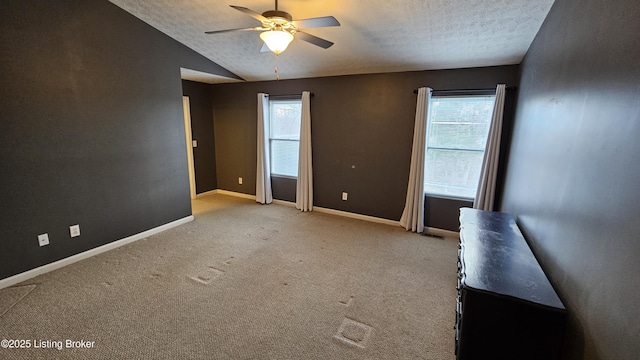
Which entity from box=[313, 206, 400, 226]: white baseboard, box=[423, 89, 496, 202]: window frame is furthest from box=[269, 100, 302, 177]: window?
box=[423, 89, 496, 202]: window frame

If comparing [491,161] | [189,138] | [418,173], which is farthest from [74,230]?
[491,161]

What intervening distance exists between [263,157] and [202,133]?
1488 mm

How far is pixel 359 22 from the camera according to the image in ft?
Answer: 8.99

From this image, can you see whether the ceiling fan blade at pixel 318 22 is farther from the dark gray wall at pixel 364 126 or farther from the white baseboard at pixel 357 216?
the white baseboard at pixel 357 216

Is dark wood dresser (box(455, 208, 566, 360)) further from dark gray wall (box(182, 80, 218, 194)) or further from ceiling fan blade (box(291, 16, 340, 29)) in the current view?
dark gray wall (box(182, 80, 218, 194))

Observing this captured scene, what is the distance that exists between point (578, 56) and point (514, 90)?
6.50 feet

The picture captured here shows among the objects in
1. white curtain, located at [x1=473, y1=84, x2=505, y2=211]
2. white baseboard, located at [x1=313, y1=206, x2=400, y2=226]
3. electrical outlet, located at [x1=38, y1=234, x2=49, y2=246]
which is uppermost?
white curtain, located at [x1=473, y1=84, x2=505, y2=211]

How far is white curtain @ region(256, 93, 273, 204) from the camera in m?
4.88

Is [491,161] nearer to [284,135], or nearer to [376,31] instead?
[376,31]

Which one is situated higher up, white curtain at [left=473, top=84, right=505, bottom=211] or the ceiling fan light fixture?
the ceiling fan light fixture

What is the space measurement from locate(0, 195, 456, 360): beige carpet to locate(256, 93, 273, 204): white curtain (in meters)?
1.55

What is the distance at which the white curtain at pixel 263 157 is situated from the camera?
4879 mm

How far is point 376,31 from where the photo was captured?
2.87 metres

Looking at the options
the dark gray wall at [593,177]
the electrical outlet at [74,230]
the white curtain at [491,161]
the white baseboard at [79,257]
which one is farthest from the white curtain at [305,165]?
the dark gray wall at [593,177]
